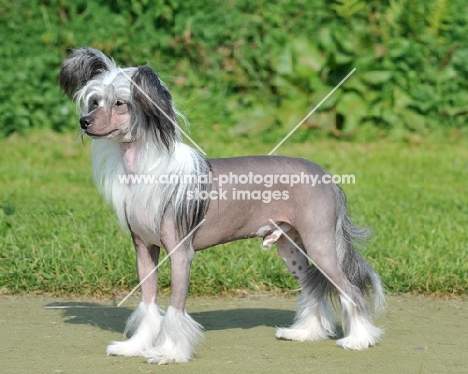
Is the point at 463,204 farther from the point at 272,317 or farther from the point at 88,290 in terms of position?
the point at 88,290

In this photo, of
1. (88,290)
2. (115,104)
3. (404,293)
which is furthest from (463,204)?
(115,104)

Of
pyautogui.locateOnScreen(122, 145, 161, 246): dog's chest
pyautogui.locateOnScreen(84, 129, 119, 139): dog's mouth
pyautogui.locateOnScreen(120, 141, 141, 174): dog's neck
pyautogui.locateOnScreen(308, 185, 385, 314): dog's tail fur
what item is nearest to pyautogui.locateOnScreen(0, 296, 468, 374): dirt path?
pyautogui.locateOnScreen(308, 185, 385, 314): dog's tail fur

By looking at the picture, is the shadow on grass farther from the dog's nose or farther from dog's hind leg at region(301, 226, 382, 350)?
the dog's nose

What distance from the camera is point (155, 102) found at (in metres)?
4.76

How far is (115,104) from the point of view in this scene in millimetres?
4883

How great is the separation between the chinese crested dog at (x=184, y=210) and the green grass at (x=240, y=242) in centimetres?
101

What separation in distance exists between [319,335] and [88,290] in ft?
5.61

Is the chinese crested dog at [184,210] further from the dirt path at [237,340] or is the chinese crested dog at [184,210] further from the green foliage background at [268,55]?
the green foliage background at [268,55]

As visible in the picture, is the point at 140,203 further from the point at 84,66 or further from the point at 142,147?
the point at 84,66

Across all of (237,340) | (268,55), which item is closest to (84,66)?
(237,340)

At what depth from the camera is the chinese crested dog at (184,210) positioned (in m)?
4.88

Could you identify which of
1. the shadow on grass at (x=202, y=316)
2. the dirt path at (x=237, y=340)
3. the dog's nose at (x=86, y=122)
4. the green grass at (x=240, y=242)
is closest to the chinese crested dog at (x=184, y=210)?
the dog's nose at (x=86, y=122)

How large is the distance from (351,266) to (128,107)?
5.13 feet

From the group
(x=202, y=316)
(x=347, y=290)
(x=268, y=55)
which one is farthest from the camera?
(x=268, y=55)
